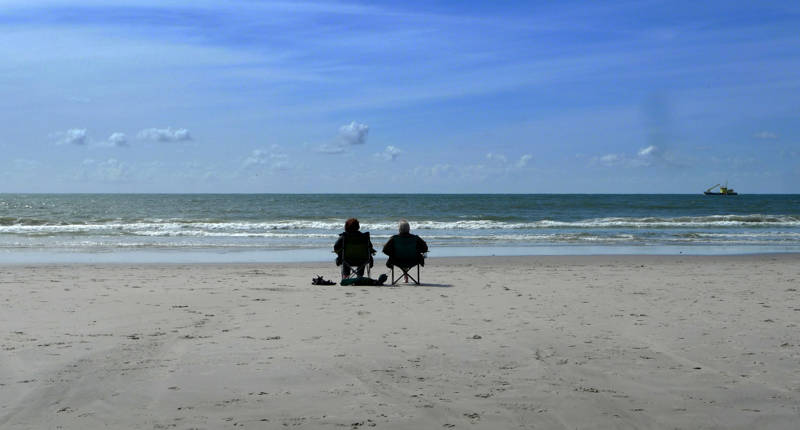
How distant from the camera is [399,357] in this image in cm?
571

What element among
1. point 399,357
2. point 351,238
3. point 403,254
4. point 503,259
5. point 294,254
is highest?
point 351,238

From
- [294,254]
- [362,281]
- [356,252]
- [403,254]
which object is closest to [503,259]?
[294,254]

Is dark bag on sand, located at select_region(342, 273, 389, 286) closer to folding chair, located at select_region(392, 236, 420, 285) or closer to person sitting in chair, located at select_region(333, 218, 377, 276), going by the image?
person sitting in chair, located at select_region(333, 218, 377, 276)

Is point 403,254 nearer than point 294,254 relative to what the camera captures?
Yes

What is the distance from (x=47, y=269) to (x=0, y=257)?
181 inches

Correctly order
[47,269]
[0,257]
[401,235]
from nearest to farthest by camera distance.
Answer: [401,235], [47,269], [0,257]

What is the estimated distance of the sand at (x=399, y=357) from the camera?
4.25 m

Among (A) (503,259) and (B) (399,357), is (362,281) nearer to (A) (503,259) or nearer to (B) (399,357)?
(B) (399,357)

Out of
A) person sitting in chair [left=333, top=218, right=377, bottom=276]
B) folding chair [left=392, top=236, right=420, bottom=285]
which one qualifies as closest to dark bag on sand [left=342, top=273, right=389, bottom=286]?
person sitting in chair [left=333, top=218, right=377, bottom=276]

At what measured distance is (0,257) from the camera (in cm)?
1734

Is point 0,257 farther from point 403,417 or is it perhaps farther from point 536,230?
point 536,230

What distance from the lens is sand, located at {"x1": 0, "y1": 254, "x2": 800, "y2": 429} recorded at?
167 inches

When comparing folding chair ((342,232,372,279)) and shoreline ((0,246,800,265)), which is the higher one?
folding chair ((342,232,372,279))

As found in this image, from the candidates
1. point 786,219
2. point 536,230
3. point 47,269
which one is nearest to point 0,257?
point 47,269
